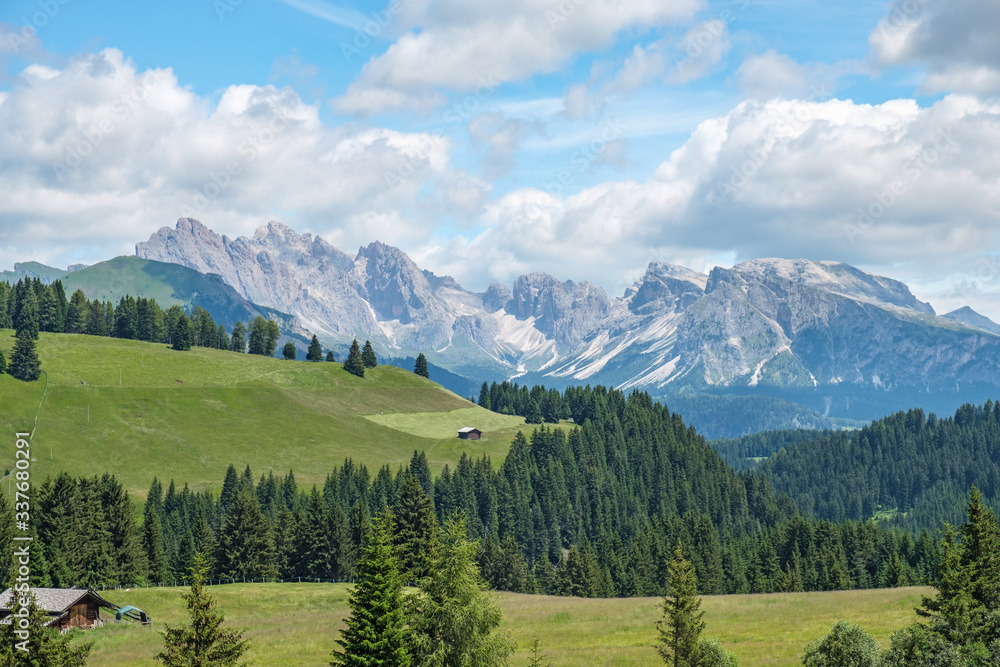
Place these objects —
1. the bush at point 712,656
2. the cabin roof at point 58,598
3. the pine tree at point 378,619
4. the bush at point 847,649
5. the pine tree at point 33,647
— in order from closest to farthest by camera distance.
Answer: the pine tree at point 33,647
the pine tree at point 378,619
the bush at point 847,649
the bush at point 712,656
the cabin roof at point 58,598

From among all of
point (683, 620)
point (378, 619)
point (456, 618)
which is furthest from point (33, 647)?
point (683, 620)

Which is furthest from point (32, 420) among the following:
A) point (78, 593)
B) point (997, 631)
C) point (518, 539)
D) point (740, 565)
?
point (997, 631)

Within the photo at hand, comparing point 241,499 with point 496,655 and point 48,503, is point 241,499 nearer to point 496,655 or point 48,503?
point 48,503

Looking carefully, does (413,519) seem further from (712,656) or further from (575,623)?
(712,656)

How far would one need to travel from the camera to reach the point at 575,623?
7944 cm

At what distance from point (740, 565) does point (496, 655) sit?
426 feet

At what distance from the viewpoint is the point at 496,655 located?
38938mm

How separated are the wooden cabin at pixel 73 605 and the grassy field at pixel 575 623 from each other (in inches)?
82.3

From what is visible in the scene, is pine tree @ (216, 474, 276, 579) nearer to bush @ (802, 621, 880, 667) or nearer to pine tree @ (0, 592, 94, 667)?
pine tree @ (0, 592, 94, 667)

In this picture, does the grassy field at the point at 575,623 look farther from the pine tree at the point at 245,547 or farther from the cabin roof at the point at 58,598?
the pine tree at the point at 245,547

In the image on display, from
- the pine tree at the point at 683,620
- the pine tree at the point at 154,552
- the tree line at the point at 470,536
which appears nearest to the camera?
the pine tree at the point at 683,620

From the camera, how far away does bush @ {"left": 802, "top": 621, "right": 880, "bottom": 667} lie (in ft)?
164

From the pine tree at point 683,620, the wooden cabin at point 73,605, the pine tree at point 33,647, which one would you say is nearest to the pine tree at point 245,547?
the wooden cabin at point 73,605

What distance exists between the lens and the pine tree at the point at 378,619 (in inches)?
1548
